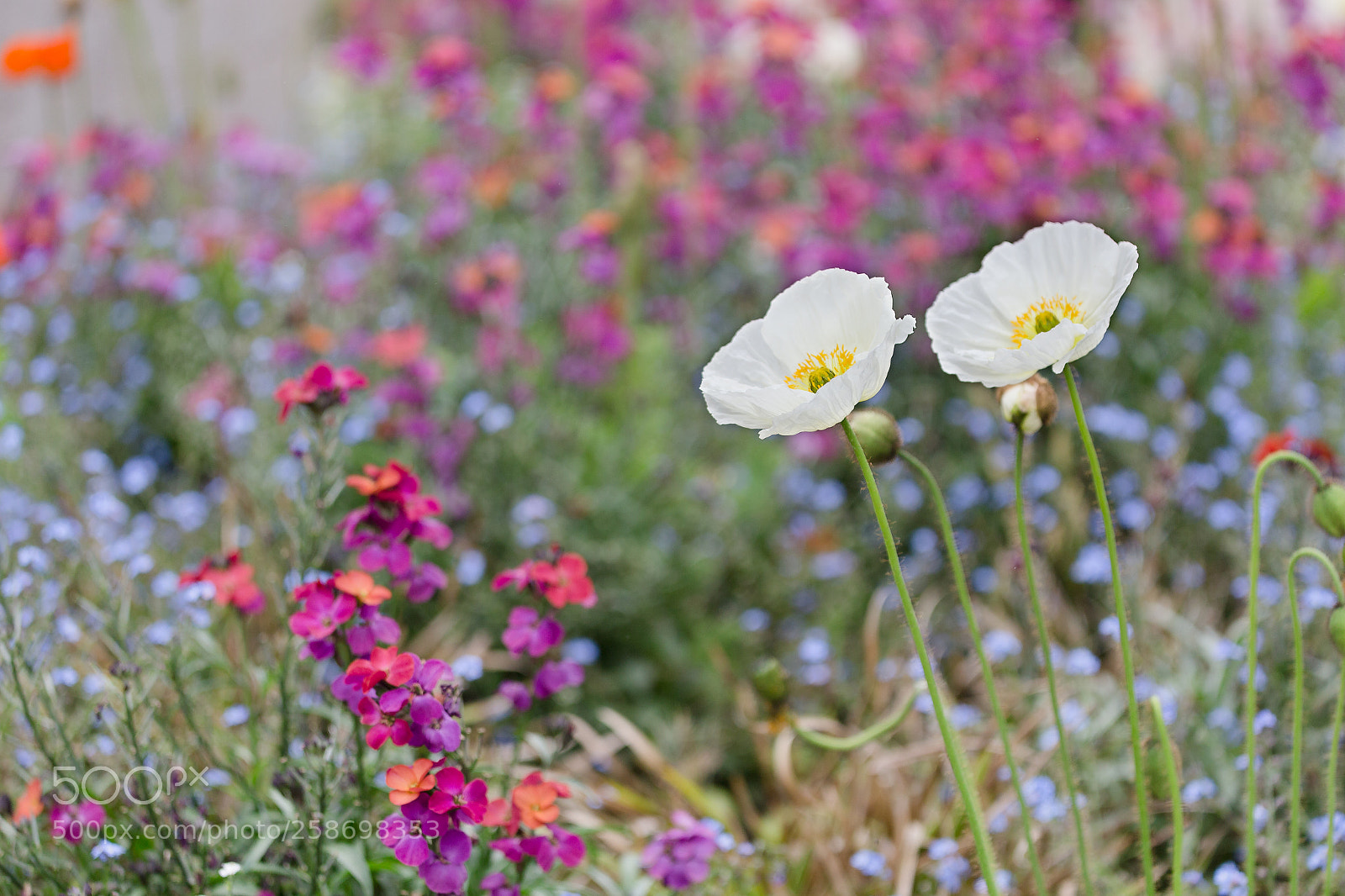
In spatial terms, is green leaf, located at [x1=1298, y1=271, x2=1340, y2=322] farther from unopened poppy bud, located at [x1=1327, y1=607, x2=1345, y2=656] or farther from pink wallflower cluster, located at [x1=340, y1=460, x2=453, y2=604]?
pink wallflower cluster, located at [x1=340, y1=460, x2=453, y2=604]

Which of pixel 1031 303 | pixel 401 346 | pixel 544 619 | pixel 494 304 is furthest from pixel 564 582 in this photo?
pixel 494 304

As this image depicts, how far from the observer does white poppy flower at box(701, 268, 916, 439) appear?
1.05 metres

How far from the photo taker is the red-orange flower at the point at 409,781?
1.18 meters

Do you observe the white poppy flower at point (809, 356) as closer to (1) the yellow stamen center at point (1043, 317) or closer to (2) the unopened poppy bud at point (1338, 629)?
(1) the yellow stamen center at point (1043, 317)

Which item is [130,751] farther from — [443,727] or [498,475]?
[498,475]

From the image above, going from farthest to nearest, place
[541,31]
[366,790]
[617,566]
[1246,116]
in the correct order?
[541,31] → [1246,116] → [617,566] → [366,790]

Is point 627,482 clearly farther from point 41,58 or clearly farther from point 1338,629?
point 41,58

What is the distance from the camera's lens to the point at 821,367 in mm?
1190

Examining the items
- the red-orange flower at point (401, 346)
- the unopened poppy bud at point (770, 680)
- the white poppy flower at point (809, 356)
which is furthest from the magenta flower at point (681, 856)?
the red-orange flower at point (401, 346)

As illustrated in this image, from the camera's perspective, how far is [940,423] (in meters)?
3.23

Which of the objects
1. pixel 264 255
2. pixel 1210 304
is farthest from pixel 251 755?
pixel 1210 304

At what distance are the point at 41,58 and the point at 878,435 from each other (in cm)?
315

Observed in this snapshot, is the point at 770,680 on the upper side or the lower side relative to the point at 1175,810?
upper

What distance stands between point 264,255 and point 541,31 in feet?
11.2
